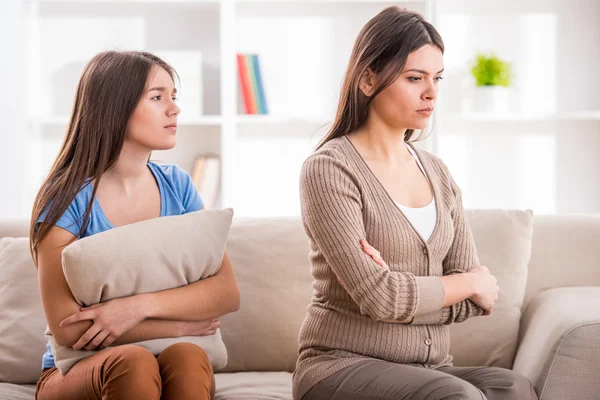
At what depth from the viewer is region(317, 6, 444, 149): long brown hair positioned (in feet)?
5.20

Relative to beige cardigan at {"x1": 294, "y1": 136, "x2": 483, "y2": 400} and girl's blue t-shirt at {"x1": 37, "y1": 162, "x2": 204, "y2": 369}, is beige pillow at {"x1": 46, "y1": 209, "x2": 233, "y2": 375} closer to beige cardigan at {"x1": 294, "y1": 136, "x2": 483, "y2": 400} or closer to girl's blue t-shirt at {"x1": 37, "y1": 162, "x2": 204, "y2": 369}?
girl's blue t-shirt at {"x1": 37, "y1": 162, "x2": 204, "y2": 369}

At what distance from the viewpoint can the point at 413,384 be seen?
1364mm

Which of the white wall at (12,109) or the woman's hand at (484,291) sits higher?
the white wall at (12,109)

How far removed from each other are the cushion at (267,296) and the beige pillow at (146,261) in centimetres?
22

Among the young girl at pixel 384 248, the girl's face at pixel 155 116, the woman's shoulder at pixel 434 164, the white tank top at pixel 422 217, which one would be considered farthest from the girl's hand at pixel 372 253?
the girl's face at pixel 155 116

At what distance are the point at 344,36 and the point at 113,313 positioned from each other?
7.88 ft

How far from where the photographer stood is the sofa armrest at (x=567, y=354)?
5.27 feet

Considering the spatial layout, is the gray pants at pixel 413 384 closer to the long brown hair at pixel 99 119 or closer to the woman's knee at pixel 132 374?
the woman's knee at pixel 132 374

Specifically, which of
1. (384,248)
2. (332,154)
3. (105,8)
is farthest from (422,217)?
(105,8)

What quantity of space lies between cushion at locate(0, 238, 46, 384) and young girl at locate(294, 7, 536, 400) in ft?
2.47

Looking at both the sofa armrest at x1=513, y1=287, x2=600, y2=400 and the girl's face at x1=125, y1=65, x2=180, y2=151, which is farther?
the girl's face at x1=125, y1=65, x2=180, y2=151

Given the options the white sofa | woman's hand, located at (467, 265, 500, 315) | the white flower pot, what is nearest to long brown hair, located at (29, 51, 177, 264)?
the white sofa

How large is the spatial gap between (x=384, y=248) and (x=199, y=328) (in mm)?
476

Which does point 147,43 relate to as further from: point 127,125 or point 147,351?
point 147,351
